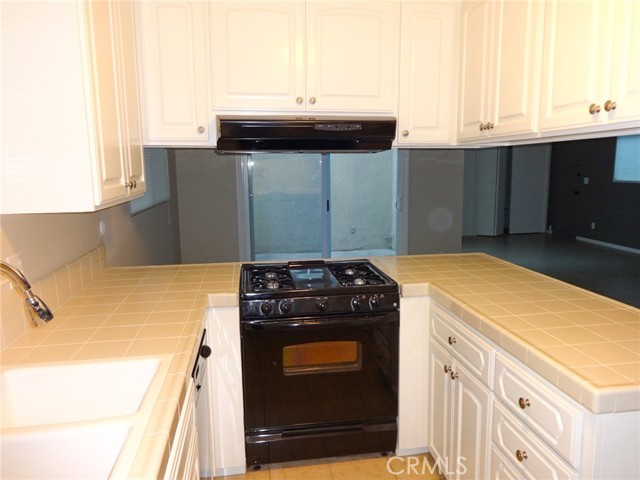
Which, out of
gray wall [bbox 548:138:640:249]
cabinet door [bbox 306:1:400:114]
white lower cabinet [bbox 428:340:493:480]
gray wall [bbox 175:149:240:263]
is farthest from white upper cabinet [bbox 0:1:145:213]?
gray wall [bbox 548:138:640:249]

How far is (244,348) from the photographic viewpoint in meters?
1.97

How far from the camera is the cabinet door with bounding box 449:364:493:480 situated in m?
1.57

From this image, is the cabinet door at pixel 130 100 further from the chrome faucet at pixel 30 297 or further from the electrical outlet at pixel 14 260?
the chrome faucet at pixel 30 297

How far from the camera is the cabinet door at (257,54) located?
2086 mm

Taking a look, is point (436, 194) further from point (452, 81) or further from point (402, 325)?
point (402, 325)

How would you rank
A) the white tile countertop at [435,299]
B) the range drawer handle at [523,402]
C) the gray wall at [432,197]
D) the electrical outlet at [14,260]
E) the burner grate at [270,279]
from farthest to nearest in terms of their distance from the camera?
the gray wall at [432,197], the burner grate at [270,279], the electrical outlet at [14,260], the range drawer handle at [523,402], the white tile countertop at [435,299]

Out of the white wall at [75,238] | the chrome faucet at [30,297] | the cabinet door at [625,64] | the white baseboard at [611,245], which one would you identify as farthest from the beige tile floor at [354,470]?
the white baseboard at [611,245]

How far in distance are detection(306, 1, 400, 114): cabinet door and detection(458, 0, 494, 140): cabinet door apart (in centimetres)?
34

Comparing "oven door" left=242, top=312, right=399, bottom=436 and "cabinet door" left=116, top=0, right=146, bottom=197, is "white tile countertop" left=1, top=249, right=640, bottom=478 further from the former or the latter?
"cabinet door" left=116, top=0, right=146, bottom=197

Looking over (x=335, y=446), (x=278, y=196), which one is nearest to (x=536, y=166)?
(x=278, y=196)

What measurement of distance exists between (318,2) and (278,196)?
2809 mm

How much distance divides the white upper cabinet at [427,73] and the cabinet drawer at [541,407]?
131 centimetres

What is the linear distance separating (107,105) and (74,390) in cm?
88

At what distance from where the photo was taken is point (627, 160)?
24.2 ft
